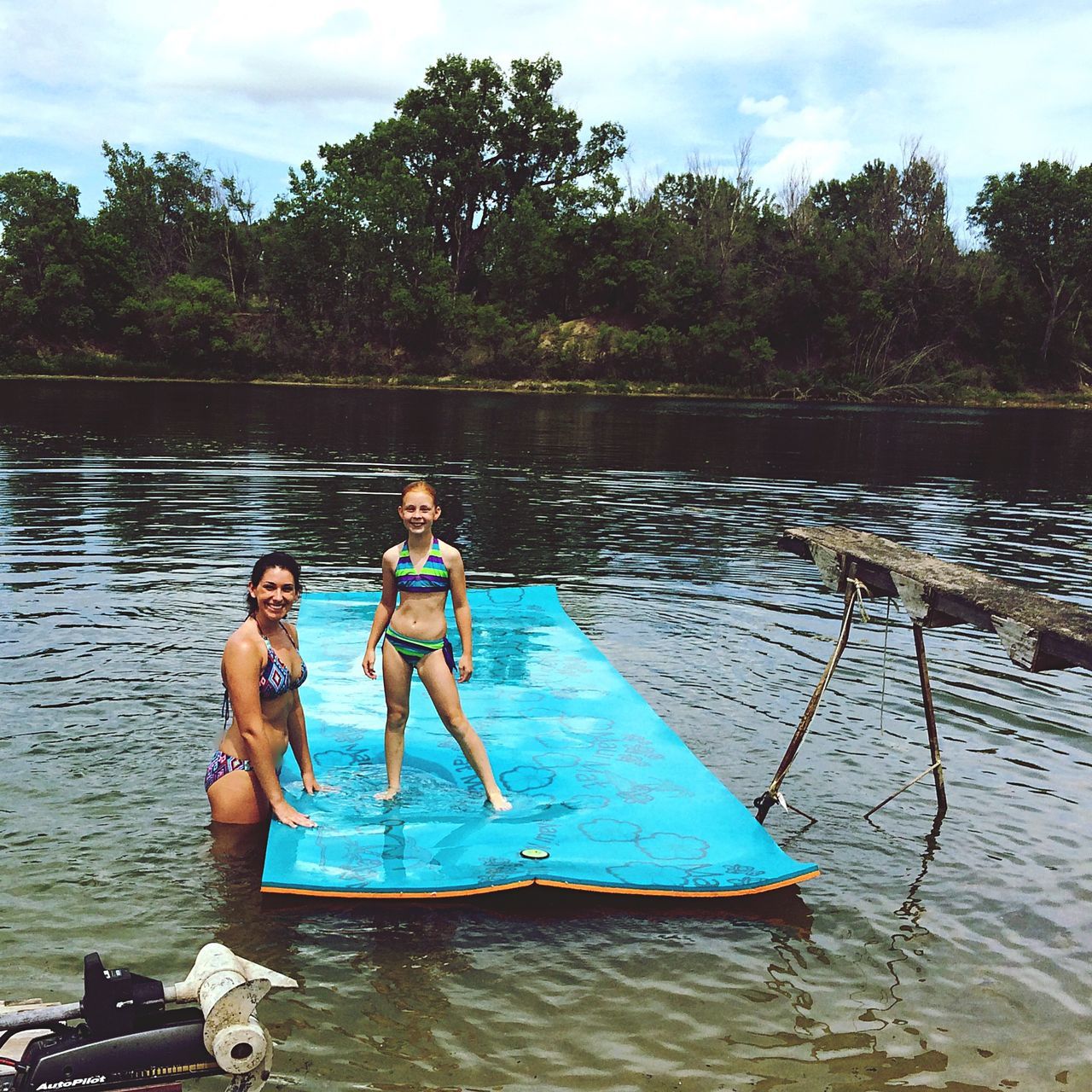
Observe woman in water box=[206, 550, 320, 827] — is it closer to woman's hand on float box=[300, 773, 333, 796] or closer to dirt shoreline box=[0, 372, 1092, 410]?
woman's hand on float box=[300, 773, 333, 796]

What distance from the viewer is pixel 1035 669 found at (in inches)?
196

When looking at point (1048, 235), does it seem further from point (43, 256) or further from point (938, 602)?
point (938, 602)

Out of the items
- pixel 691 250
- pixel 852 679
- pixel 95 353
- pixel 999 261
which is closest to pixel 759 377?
pixel 691 250

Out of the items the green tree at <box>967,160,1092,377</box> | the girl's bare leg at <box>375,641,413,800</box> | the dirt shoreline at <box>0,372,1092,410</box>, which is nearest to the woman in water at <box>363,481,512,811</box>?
the girl's bare leg at <box>375,641,413,800</box>

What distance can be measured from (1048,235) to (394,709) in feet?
282

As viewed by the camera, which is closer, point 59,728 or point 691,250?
point 59,728

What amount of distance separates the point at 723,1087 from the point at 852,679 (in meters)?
6.33

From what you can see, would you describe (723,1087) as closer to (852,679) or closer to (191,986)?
(191,986)

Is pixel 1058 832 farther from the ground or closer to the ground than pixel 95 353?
A: closer to the ground

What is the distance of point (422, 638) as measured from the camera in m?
6.59

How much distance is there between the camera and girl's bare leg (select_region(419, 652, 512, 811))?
6.51 metres

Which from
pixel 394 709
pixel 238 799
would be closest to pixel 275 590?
pixel 394 709

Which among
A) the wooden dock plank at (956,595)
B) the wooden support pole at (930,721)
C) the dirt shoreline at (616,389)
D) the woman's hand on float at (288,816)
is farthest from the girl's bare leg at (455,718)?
the dirt shoreline at (616,389)

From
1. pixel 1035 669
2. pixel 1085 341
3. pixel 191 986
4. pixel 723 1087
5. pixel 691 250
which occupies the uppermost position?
pixel 691 250
